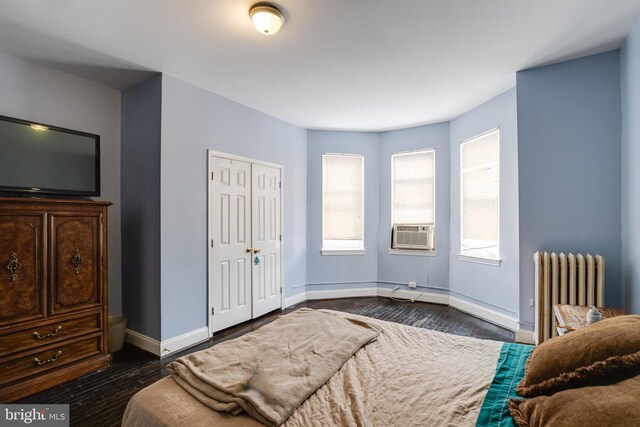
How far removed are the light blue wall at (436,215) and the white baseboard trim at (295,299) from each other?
4.33 ft

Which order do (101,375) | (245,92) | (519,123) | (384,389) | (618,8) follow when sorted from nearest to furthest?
(384,389) → (618,8) → (101,375) → (519,123) → (245,92)

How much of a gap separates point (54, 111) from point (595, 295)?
17.4 ft

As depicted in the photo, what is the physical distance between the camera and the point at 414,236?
4.74 meters

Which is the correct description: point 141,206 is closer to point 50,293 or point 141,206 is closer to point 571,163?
point 50,293

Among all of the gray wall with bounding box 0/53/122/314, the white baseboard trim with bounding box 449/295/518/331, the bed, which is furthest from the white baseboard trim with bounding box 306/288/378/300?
the bed

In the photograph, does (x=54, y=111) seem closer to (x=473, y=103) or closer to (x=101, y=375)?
(x=101, y=375)

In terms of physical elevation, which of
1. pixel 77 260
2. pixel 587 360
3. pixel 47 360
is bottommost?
pixel 47 360

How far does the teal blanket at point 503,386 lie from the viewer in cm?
108

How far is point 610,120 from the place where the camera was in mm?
2684

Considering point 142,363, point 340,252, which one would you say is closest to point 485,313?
point 340,252

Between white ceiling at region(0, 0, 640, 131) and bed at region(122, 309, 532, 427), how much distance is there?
87.2 inches

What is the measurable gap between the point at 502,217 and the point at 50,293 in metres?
4.60

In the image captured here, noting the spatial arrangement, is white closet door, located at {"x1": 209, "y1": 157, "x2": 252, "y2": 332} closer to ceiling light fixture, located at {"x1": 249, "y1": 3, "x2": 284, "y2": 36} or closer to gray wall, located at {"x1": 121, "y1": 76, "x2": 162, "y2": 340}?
gray wall, located at {"x1": 121, "y1": 76, "x2": 162, "y2": 340}

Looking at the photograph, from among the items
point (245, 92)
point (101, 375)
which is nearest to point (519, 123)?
point (245, 92)
